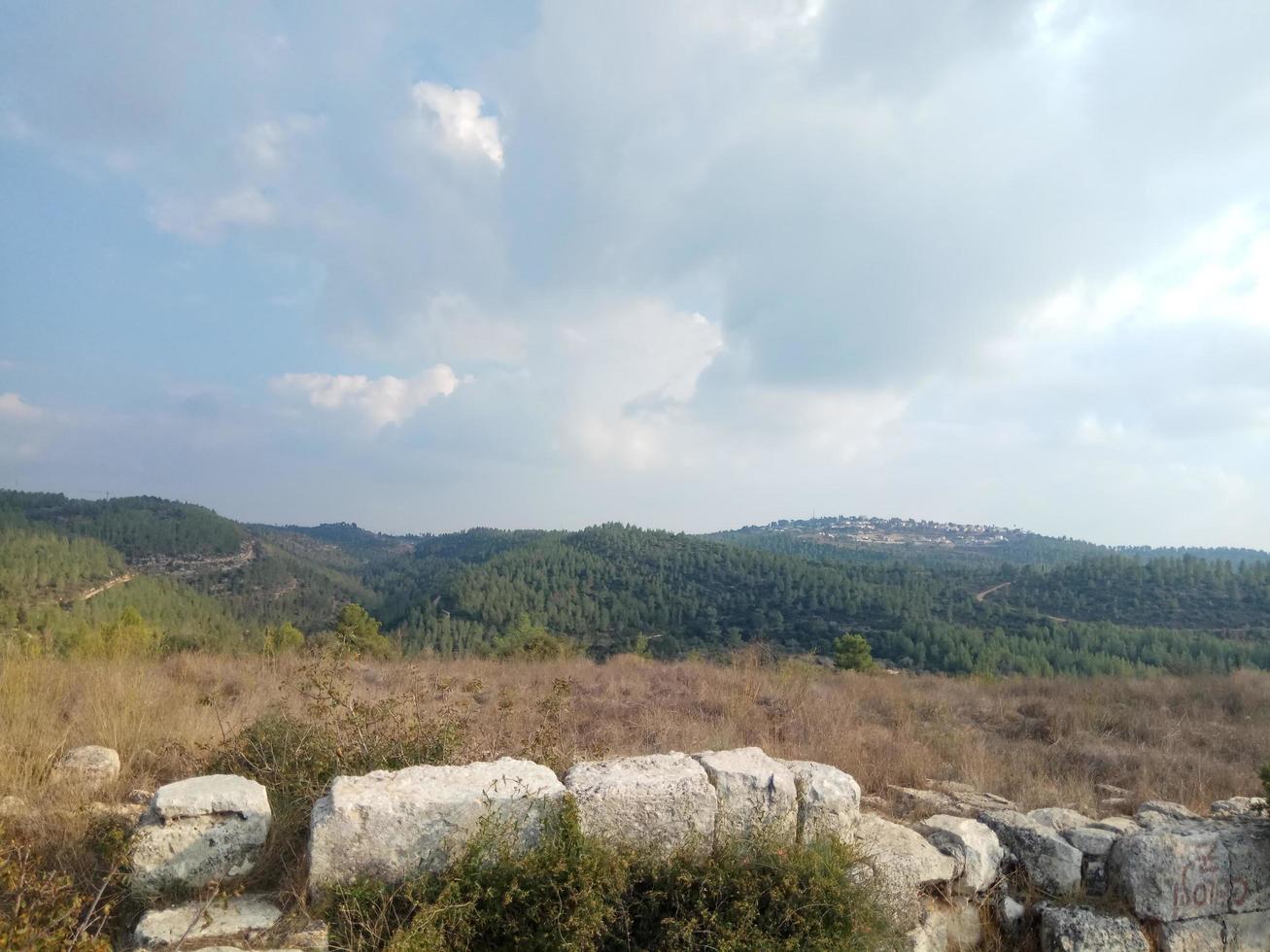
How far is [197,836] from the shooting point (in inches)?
132

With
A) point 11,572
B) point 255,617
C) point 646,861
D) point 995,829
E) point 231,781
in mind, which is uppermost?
point 231,781

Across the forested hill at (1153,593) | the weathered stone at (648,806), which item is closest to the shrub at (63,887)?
the weathered stone at (648,806)

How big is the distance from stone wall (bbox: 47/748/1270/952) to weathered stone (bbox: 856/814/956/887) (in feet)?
0.05

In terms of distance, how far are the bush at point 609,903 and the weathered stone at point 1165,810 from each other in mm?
3816

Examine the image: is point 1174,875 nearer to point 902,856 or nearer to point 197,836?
point 902,856

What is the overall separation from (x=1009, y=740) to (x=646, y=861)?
7844 millimetres

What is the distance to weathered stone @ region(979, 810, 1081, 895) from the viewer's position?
4332 millimetres

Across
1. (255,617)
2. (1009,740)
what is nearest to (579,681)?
(1009,740)

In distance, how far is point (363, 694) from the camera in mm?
7234

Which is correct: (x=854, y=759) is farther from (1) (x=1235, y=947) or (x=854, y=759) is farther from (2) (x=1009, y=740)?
(2) (x=1009, y=740)

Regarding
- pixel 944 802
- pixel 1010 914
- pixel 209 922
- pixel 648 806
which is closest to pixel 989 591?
pixel 944 802

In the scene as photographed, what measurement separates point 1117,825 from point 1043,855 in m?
1.18

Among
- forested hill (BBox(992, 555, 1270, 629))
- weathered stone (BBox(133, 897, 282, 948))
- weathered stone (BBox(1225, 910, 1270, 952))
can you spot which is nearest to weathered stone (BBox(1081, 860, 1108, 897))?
weathered stone (BBox(1225, 910, 1270, 952))

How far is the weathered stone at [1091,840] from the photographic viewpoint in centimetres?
445
